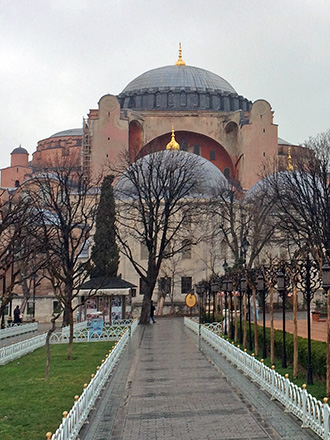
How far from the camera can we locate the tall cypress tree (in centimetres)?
3078

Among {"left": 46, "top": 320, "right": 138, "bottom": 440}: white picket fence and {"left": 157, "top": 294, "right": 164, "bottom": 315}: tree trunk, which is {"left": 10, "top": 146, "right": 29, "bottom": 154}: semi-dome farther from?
{"left": 46, "top": 320, "right": 138, "bottom": 440}: white picket fence

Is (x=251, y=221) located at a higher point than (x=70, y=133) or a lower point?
lower

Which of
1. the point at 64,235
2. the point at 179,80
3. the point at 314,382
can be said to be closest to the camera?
the point at 314,382

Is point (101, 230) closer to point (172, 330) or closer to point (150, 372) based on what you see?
point (172, 330)

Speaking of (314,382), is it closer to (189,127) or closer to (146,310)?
(146,310)

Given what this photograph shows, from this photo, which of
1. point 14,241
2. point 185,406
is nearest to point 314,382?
point 185,406

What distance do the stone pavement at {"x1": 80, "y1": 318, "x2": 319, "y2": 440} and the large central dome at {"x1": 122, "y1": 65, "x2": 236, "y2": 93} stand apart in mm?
47546

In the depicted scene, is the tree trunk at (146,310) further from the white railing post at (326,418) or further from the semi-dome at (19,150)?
the semi-dome at (19,150)

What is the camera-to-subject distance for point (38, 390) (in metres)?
10.8

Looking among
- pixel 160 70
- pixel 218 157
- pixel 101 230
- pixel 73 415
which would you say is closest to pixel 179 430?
pixel 73 415

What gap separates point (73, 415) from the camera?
7.52 m

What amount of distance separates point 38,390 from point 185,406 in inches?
112

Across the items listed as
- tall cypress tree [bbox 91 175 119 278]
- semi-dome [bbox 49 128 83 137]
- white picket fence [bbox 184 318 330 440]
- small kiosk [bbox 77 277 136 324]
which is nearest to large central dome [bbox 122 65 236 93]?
semi-dome [bbox 49 128 83 137]

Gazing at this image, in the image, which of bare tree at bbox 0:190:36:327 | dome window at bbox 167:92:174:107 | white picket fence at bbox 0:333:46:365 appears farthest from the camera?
dome window at bbox 167:92:174:107
